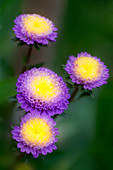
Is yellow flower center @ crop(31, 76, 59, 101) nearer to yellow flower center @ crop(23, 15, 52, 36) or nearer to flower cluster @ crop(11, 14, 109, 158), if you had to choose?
flower cluster @ crop(11, 14, 109, 158)

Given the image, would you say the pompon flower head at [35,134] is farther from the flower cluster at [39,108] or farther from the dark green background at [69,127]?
the dark green background at [69,127]

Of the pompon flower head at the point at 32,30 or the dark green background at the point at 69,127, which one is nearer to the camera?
the pompon flower head at the point at 32,30

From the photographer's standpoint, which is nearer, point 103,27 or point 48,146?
point 48,146

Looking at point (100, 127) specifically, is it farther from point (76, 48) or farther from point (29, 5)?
point (29, 5)

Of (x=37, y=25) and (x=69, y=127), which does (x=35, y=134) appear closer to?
(x=37, y=25)

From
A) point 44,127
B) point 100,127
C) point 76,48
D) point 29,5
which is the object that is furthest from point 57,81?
point 29,5

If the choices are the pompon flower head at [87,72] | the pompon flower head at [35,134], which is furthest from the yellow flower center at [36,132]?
the pompon flower head at [87,72]

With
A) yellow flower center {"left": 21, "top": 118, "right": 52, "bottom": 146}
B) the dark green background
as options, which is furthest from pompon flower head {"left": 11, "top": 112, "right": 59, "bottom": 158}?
the dark green background

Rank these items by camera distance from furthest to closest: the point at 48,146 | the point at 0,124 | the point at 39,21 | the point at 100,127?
the point at 100,127 < the point at 0,124 < the point at 39,21 < the point at 48,146
